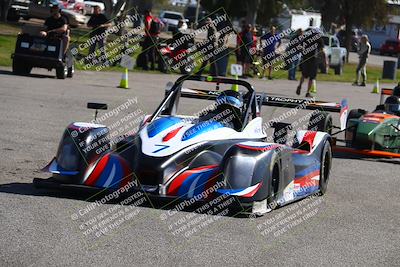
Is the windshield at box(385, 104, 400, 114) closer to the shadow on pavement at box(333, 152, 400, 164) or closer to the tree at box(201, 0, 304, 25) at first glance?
the shadow on pavement at box(333, 152, 400, 164)

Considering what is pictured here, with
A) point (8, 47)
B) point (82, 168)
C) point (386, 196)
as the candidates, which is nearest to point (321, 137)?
point (386, 196)

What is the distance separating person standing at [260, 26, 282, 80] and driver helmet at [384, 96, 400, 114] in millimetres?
18057

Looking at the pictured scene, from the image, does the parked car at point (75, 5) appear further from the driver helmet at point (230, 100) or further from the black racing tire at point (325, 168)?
the driver helmet at point (230, 100)

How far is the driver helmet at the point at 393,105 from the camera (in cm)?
1672

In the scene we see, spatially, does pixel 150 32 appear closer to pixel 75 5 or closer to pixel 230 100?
pixel 230 100

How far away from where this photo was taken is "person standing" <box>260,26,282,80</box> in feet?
115

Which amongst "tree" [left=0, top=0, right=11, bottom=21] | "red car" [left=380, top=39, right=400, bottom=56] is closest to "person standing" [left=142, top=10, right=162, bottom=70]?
"tree" [left=0, top=0, right=11, bottom=21]

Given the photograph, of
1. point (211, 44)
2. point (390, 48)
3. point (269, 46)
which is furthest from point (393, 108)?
point (390, 48)

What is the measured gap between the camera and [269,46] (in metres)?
35.6

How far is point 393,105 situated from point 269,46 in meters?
19.0

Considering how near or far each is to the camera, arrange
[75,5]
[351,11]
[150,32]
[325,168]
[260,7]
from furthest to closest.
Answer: [260,7] → [75,5] → [351,11] → [150,32] → [325,168]

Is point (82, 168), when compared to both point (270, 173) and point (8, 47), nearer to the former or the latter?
point (270, 173)

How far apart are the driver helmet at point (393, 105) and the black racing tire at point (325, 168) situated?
4.73m

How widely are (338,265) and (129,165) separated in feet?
9.84
